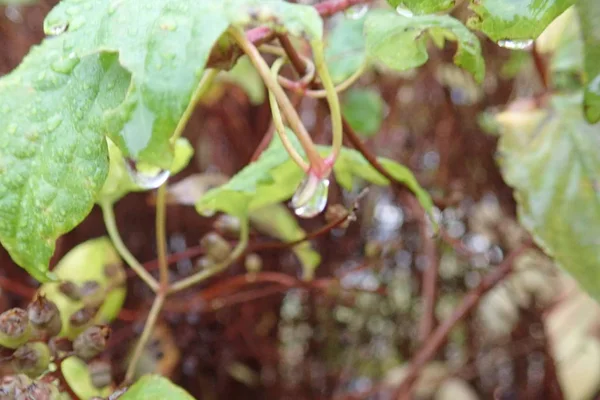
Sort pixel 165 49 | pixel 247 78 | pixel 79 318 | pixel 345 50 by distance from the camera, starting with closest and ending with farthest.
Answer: pixel 165 49 → pixel 79 318 → pixel 345 50 → pixel 247 78

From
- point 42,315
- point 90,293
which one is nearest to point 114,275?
point 90,293

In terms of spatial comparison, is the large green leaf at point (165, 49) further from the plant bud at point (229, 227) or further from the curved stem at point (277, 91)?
the plant bud at point (229, 227)

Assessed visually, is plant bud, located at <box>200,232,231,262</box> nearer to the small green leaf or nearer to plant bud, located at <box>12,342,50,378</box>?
plant bud, located at <box>12,342,50,378</box>

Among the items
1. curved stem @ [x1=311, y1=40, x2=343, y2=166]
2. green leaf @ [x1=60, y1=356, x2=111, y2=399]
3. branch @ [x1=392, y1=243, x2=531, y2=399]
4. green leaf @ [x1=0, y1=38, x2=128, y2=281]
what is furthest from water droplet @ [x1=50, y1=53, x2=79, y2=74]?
branch @ [x1=392, y1=243, x2=531, y2=399]

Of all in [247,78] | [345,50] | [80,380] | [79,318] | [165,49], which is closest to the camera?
[165,49]

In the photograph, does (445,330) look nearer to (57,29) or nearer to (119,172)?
(119,172)
